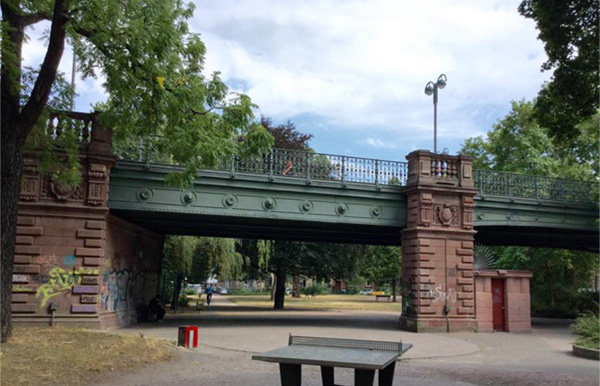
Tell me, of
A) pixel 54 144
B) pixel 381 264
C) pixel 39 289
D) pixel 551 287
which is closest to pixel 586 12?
pixel 54 144

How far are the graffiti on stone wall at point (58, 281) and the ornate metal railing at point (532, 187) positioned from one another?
16677 millimetres

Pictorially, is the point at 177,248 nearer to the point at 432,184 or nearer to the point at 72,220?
the point at 72,220

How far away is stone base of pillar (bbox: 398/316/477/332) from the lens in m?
21.3

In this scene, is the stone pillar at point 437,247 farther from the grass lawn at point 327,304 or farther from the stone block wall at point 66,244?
the grass lawn at point 327,304

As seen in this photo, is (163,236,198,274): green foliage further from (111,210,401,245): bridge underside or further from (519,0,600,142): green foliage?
(519,0,600,142): green foliage

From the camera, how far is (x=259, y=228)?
2508 cm

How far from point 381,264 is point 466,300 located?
136 ft

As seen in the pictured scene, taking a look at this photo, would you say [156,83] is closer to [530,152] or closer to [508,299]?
[508,299]

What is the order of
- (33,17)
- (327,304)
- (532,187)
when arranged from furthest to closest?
(327,304) → (532,187) → (33,17)

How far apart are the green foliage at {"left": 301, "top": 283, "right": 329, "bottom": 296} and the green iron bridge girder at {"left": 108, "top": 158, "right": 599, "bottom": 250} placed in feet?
174

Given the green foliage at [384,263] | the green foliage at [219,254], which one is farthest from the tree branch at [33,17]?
the green foliage at [384,263]

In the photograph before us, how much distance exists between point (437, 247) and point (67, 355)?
1495 cm

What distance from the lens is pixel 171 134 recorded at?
15.4 meters

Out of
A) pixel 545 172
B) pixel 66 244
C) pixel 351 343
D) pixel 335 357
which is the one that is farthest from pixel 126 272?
pixel 545 172
